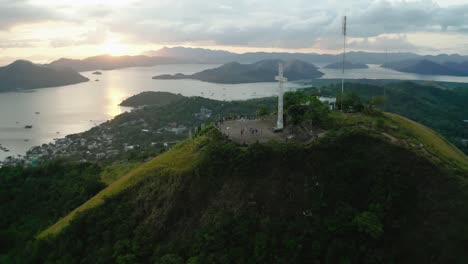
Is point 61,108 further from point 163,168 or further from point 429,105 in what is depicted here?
point 163,168

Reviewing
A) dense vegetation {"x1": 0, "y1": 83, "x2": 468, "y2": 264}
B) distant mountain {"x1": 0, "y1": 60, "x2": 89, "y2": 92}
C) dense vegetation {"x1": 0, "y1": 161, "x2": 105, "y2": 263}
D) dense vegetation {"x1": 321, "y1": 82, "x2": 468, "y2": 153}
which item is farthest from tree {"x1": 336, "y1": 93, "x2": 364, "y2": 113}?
distant mountain {"x1": 0, "y1": 60, "x2": 89, "y2": 92}

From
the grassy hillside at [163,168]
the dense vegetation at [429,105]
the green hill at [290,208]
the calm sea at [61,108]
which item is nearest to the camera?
the green hill at [290,208]

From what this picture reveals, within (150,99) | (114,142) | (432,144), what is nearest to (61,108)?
(150,99)

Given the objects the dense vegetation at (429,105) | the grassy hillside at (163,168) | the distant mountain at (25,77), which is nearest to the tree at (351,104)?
the grassy hillside at (163,168)

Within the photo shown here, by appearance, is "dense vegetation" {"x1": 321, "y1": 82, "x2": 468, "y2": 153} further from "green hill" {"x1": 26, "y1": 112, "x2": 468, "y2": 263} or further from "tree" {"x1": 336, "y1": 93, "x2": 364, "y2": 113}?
"green hill" {"x1": 26, "y1": 112, "x2": 468, "y2": 263}

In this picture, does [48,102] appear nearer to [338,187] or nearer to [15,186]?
[15,186]

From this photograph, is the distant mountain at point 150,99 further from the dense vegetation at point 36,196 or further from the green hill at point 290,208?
A: the green hill at point 290,208
